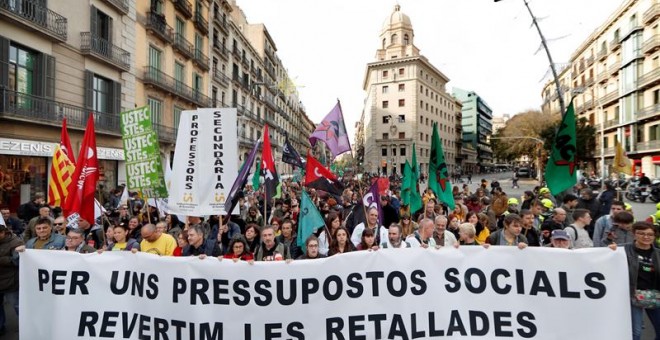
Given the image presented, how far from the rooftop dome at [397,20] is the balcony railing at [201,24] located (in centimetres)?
4795

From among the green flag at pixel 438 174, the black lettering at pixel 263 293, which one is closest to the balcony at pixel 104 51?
the green flag at pixel 438 174

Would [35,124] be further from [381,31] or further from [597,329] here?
[381,31]

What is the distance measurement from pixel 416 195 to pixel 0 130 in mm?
13459

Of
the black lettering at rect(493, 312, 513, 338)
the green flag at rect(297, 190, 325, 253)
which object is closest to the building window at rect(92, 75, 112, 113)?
the green flag at rect(297, 190, 325, 253)

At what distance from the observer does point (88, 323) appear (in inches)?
142

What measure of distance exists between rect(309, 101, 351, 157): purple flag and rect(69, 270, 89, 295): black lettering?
18.0ft

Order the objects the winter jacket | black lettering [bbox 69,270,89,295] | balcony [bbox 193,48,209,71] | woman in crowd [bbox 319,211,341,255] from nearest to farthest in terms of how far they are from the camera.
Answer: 1. black lettering [bbox 69,270,89,295]
2. the winter jacket
3. woman in crowd [bbox 319,211,341,255]
4. balcony [bbox 193,48,209,71]

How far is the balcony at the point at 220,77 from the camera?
3316 cm

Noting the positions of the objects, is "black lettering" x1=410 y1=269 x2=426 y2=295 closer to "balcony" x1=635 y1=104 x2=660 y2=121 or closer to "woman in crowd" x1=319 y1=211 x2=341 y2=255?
"woman in crowd" x1=319 y1=211 x2=341 y2=255

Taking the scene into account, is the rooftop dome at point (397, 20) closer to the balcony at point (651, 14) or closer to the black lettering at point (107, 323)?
the balcony at point (651, 14)

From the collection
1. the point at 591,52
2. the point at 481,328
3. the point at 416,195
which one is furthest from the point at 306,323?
the point at 591,52

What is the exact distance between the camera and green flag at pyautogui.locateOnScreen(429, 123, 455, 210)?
8008 mm

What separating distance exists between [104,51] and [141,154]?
14728 millimetres

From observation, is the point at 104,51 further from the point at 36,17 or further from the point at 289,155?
the point at 289,155
